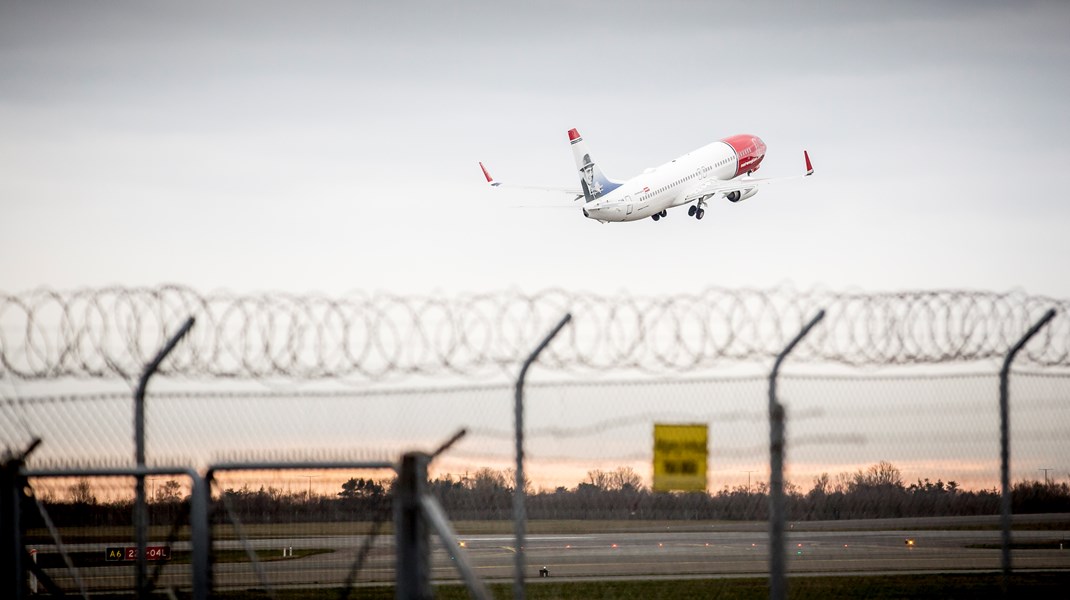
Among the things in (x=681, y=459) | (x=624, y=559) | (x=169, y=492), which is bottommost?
(x=624, y=559)

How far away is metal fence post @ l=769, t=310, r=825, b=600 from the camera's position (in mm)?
9219

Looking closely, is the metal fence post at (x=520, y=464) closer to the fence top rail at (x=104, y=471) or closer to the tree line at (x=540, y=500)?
the tree line at (x=540, y=500)

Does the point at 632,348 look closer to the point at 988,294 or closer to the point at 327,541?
the point at 988,294

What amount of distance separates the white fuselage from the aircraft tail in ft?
7.18

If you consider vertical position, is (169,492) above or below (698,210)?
below

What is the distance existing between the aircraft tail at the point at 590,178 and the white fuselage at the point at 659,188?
2.19 m

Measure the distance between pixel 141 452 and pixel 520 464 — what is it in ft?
9.26

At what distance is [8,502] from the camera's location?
852cm

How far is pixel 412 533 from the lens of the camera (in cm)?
650

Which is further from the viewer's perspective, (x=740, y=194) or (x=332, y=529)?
(x=740, y=194)

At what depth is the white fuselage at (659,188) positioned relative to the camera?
56.6 m

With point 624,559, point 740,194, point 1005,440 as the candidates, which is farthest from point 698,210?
point 1005,440

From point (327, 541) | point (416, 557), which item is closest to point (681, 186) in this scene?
point (327, 541)

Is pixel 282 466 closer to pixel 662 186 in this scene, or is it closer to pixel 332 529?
pixel 332 529
